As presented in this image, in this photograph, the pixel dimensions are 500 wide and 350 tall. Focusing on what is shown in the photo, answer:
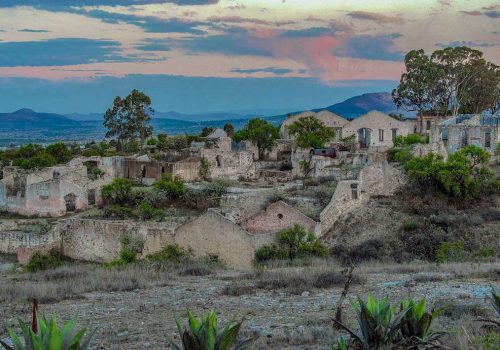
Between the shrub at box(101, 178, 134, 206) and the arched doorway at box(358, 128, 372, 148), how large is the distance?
18.8 meters

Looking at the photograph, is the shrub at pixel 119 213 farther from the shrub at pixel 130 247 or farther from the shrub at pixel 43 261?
the shrub at pixel 130 247

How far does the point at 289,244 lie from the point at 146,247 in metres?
4.88

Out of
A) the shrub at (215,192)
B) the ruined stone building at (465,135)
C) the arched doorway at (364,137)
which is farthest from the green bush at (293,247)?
the arched doorway at (364,137)

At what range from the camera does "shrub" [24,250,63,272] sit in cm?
2188

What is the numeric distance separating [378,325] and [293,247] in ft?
47.6

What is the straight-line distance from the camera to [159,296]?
1212 centimetres

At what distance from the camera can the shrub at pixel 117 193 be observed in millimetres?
31406

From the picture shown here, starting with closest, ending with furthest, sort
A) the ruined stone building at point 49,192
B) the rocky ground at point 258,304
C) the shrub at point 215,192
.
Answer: the rocky ground at point 258,304, the shrub at point 215,192, the ruined stone building at point 49,192

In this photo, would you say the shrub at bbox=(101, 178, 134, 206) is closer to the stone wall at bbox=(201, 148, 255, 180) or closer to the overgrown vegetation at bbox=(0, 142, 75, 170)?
the stone wall at bbox=(201, 148, 255, 180)

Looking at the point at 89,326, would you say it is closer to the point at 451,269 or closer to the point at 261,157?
the point at 451,269

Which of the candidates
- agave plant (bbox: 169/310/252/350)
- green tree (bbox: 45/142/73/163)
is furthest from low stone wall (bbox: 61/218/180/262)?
green tree (bbox: 45/142/73/163)

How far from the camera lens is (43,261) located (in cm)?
2283

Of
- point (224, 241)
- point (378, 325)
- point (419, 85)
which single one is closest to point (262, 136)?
point (419, 85)

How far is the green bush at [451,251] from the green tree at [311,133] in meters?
19.0
